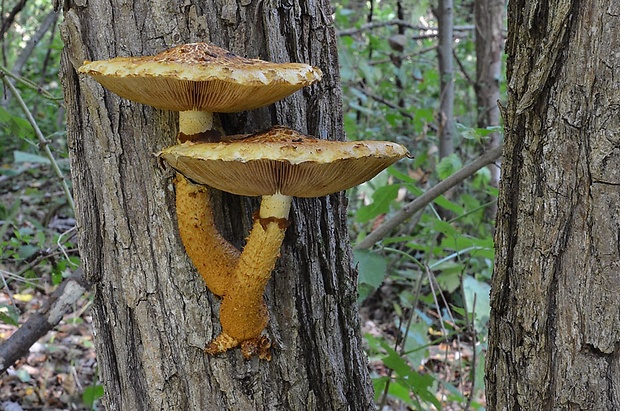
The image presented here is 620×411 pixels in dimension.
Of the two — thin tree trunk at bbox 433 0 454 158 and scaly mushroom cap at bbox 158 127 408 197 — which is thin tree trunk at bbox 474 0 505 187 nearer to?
thin tree trunk at bbox 433 0 454 158

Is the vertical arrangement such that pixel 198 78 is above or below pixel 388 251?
above

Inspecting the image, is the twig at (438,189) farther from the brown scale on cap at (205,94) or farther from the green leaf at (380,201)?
the brown scale on cap at (205,94)

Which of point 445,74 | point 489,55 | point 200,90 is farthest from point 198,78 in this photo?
point 489,55

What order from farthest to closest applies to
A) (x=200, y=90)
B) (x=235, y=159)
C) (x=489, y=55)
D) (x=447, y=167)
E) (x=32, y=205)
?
(x=32, y=205) → (x=489, y=55) → (x=447, y=167) → (x=200, y=90) → (x=235, y=159)

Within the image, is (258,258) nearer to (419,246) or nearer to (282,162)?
(282,162)

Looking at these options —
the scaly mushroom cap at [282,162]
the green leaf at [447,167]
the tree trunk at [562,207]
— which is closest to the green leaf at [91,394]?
the scaly mushroom cap at [282,162]

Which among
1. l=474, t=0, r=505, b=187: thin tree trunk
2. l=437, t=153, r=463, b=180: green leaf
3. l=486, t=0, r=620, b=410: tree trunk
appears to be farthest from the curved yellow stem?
l=474, t=0, r=505, b=187: thin tree trunk
